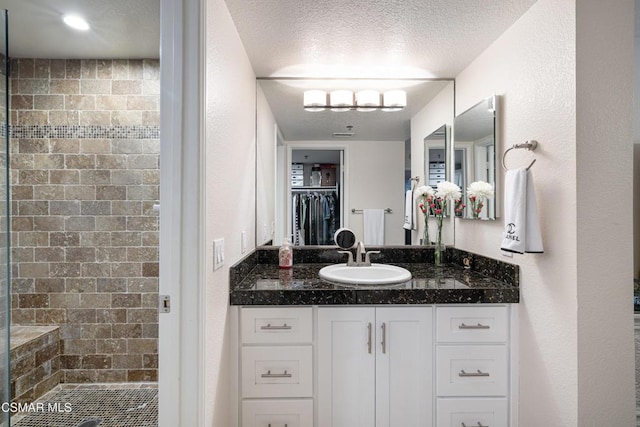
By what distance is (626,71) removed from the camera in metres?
1.15

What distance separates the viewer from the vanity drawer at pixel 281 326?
4.74 ft

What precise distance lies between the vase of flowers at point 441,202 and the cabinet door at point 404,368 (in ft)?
2.26

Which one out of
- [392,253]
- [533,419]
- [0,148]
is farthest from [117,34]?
[533,419]

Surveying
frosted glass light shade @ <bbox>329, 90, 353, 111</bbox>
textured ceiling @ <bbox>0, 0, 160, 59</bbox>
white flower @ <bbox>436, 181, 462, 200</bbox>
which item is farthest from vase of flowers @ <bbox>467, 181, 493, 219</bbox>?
textured ceiling @ <bbox>0, 0, 160, 59</bbox>

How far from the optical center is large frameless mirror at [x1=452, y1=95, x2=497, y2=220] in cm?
166

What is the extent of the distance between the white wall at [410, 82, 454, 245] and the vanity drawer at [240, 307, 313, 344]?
1044mm

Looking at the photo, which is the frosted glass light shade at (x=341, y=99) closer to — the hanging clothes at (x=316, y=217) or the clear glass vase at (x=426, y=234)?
the hanging clothes at (x=316, y=217)

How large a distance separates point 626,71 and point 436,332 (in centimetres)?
128

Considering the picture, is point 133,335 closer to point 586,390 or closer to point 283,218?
point 283,218

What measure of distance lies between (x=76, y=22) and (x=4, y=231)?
139 cm

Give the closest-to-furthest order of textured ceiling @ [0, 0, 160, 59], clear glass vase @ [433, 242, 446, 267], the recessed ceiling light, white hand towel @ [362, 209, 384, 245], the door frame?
the door frame
textured ceiling @ [0, 0, 160, 59]
the recessed ceiling light
clear glass vase @ [433, 242, 446, 267]
white hand towel @ [362, 209, 384, 245]

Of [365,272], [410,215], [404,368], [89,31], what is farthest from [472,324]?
[89,31]

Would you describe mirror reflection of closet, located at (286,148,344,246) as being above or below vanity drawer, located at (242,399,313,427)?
above

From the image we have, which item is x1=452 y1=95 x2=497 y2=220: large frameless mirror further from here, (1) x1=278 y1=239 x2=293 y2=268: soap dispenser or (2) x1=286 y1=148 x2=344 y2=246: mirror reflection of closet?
(1) x1=278 y1=239 x2=293 y2=268: soap dispenser
